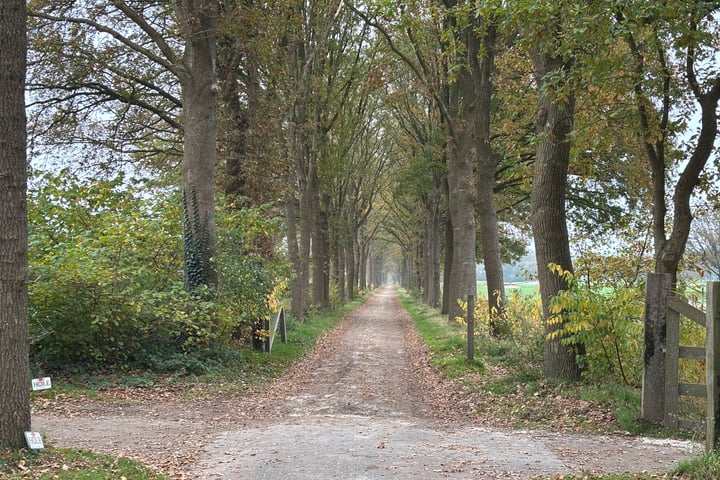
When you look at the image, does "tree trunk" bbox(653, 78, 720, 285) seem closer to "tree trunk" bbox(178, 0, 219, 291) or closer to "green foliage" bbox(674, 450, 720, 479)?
"green foliage" bbox(674, 450, 720, 479)

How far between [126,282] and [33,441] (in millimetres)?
6158

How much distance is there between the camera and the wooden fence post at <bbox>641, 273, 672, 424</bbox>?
7980 millimetres

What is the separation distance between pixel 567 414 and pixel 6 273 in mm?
7517

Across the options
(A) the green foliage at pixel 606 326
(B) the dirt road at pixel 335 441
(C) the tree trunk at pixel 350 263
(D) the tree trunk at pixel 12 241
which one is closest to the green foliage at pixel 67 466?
(D) the tree trunk at pixel 12 241

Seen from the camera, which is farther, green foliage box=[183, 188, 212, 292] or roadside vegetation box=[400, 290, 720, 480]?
green foliage box=[183, 188, 212, 292]

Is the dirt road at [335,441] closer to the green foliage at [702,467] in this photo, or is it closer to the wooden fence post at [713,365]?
the green foliage at [702,467]

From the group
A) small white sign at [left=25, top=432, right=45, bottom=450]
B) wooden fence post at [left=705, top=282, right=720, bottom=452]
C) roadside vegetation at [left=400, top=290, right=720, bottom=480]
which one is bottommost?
roadside vegetation at [left=400, top=290, right=720, bottom=480]

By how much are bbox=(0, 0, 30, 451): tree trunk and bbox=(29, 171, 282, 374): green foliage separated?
14.1ft

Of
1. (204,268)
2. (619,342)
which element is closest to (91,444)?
(204,268)

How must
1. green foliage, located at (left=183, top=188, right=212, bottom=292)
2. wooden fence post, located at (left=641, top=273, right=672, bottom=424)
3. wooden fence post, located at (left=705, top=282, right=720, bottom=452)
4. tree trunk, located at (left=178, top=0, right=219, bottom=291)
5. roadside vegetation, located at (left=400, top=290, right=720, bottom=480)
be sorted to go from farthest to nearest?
1. tree trunk, located at (left=178, top=0, right=219, bottom=291)
2. green foliage, located at (left=183, top=188, right=212, bottom=292)
3. wooden fence post, located at (left=641, top=273, right=672, bottom=424)
4. roadside vegetation, located at (left=400, top=290, right=720, bottom=480)
5. wooden fence post, located at (left=705, top=282, right=720, bottom=452)

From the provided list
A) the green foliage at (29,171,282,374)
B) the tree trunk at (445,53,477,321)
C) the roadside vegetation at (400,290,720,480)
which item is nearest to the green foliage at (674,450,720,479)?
the roadside vegetation at (400,290,720,480)

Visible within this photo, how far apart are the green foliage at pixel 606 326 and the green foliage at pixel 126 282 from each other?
6.80m

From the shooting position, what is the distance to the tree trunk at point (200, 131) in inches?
521

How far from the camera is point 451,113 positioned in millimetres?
20719
